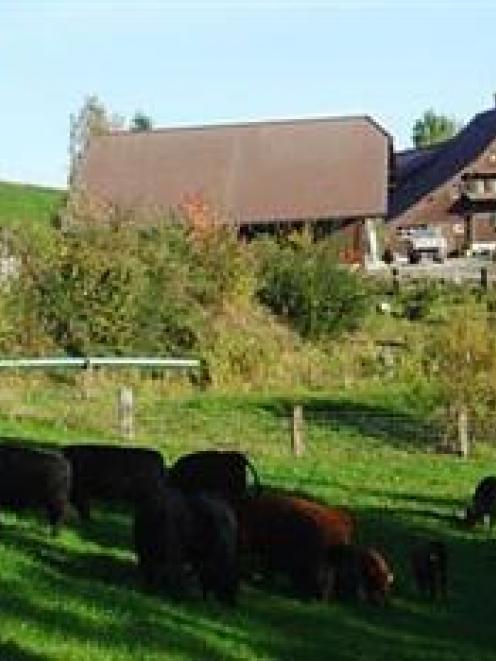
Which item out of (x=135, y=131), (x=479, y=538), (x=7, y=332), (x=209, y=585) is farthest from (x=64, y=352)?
(x=135, y=131)

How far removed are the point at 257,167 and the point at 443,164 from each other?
2025 centimetres

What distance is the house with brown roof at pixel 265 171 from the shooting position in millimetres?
76875

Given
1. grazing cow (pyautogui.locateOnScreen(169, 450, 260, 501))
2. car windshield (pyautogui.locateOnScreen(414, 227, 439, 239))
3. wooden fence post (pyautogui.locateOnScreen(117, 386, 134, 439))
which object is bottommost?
grazing cow (pyautogui.locateOnScreen(169, 450, 260, 501))

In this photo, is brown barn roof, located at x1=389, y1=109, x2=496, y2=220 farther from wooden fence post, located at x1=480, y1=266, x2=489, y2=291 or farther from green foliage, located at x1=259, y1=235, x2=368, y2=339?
green foliage, located at x1=259, y1=235, x2=368, y2=339

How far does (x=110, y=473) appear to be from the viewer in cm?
1805

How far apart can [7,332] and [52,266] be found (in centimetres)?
275

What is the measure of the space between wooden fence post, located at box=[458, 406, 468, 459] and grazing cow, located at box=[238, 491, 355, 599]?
15.9m

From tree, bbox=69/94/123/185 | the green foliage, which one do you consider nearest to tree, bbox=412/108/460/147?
tree, bbox=69/94/123/185

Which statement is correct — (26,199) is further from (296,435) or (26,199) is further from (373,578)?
(373,578)

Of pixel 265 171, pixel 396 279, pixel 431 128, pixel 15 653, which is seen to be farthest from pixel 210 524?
pixel 431 128

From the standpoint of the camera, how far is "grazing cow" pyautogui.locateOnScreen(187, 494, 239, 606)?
1439cm

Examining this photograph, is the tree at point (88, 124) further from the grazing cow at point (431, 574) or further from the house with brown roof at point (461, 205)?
the grazing cow at point (431, 574)

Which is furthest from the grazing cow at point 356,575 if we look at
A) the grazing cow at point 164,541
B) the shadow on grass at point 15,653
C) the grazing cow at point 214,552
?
the shadow on grass at point 15,653

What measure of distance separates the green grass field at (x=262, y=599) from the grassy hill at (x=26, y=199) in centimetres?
7003
